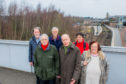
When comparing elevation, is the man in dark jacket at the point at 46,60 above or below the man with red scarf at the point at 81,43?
below

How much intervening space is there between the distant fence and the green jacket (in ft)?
4.25

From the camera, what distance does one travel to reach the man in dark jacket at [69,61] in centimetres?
210

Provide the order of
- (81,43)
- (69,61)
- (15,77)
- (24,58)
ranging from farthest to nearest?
(24,58) < (15,77) < (81,43) < (69,61)

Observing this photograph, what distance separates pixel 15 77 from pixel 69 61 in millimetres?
2491

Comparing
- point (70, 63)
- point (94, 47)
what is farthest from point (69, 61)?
point (94, 47)

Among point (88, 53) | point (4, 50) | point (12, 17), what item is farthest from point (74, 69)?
point (12, 17)

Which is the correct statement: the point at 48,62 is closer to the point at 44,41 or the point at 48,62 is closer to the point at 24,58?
the point at 44,41

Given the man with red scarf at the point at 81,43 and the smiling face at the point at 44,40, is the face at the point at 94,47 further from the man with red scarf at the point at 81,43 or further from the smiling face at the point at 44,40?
the smiling face at the point at 44,40

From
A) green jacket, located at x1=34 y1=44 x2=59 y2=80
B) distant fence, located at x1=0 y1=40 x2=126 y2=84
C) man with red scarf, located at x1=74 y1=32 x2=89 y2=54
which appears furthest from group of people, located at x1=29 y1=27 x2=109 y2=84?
distant fence, located at x1=0 y1=40 x2=126 y2=84

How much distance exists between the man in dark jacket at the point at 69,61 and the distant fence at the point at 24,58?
1.07 meters

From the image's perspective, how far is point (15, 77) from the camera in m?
3.84

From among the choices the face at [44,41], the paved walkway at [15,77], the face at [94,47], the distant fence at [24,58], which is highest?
the face at [44,41]

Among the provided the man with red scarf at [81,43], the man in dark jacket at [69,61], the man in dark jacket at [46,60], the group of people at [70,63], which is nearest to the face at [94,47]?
the group of people at [70,63]

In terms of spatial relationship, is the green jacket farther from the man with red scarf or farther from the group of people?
the man with red scarf
